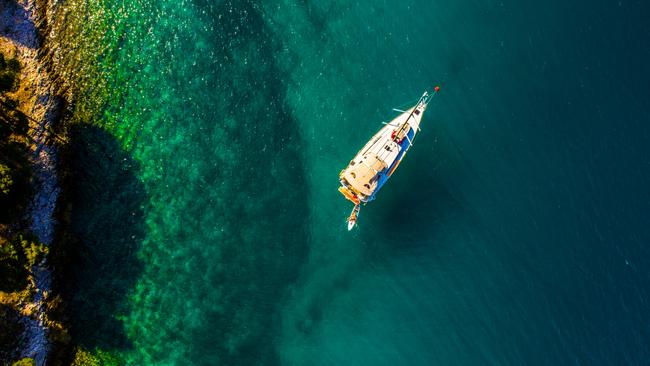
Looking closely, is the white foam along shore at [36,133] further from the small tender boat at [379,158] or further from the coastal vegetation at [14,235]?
the small tender boat at [379,158]

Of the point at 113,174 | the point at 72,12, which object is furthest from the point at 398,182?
the point at 72,12

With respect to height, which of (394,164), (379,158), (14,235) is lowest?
(14,235)

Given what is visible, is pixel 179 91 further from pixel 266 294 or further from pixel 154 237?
pixel 266 294

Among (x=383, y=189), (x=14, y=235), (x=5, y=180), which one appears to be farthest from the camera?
(x=383, y=189)

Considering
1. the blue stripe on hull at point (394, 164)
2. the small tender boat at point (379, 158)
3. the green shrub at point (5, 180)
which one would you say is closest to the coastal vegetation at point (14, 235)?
the green shrub at point (5, 180)

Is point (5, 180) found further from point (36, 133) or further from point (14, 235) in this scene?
point (36, 133)

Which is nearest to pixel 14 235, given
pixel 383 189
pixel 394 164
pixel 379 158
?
pixel 379 158

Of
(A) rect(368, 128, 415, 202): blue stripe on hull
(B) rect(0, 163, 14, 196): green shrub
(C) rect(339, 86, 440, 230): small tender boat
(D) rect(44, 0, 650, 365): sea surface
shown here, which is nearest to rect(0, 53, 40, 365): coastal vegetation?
(B) rect(0, 163, 14, 196): green shrub
